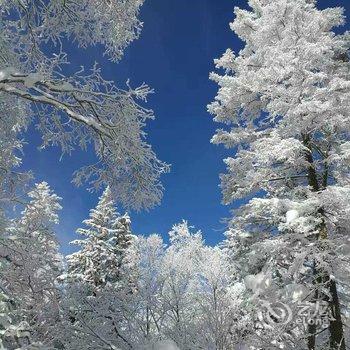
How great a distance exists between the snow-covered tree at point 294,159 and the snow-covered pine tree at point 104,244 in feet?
35.8

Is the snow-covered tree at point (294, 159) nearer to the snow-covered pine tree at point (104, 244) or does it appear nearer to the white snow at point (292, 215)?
the white snow at point (292, 215)

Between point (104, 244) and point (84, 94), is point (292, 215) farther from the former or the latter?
point (104, 244)

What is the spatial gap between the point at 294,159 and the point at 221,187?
2.70m

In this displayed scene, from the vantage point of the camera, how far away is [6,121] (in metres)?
6.61

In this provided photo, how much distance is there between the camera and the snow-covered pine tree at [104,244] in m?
20.5

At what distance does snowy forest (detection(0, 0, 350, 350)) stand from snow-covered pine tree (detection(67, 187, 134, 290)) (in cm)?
725

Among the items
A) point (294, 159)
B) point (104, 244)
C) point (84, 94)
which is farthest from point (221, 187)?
point (104, 244)

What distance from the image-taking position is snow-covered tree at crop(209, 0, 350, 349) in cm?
775

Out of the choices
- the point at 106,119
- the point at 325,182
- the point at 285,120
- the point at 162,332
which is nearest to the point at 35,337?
the point at 106,119

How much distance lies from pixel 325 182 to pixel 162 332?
6.02m

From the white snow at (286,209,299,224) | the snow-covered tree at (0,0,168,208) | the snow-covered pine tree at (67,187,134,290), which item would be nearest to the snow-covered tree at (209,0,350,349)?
the white snow at (286,209,299,224)

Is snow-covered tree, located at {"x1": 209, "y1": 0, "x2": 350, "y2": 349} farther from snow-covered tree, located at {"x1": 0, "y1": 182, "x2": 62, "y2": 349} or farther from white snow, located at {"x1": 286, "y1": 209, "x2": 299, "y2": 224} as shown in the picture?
snow-covered tree, located at {"x1": 0, "y1": 182, "x2": 62, "y2": 349}

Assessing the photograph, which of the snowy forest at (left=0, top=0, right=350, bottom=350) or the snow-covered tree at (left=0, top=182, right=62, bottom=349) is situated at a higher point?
the snowy forest at (left=0, top=0, right=350, bottom=350)

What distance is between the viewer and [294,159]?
8719 mm
